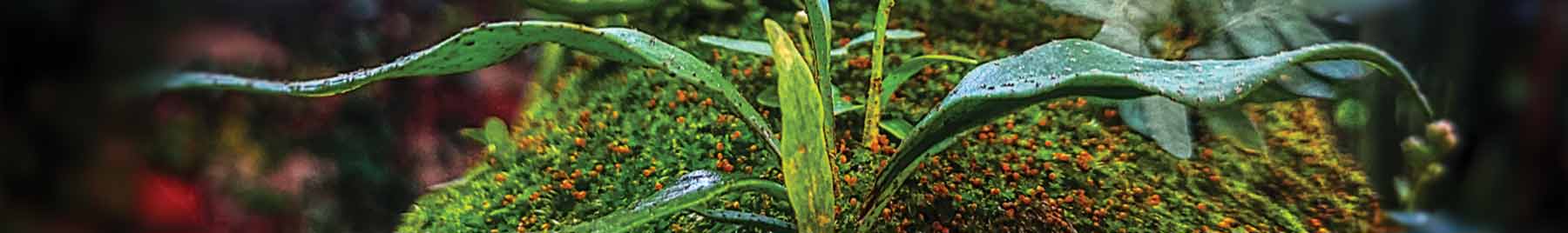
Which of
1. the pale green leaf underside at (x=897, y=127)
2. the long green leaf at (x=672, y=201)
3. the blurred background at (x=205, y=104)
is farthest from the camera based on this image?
the pale green leaf underside at (x=897, y=127)

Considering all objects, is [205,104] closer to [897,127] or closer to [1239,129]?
[897,127]

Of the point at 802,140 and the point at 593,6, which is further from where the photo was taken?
the point at 593,6

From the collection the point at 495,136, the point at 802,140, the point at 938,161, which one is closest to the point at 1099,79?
the point at 802,140

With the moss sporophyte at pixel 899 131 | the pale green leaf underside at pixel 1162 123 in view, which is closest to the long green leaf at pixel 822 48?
the moss sporophyte at pixel 899 131

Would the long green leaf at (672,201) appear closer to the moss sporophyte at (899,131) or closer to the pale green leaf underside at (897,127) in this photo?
the moss sporophyte at (899,131)

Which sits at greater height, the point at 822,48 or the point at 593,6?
the point at 593,6

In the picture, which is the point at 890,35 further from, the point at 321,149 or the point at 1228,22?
the point at 321,149
